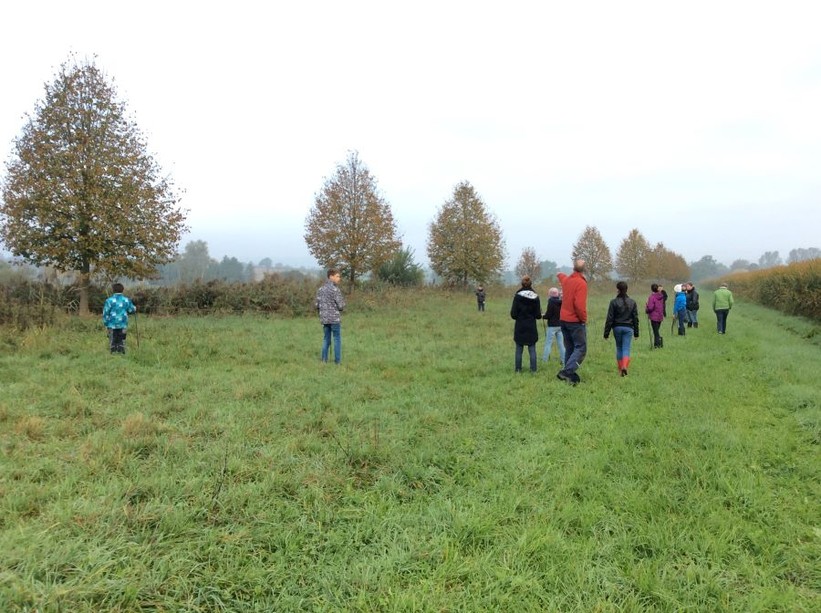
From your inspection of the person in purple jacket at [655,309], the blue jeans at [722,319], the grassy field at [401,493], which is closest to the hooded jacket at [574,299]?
the grassy field at [401,493]

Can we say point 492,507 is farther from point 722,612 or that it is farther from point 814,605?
point 814,605

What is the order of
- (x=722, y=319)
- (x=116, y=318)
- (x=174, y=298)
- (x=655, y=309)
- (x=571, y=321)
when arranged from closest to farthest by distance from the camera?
(x=571, y=321) → (x=116, y=318) → (x=655, y=309) → (x=722, y=319) → (x=174, y=298)

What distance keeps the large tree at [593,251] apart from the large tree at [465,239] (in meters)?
20.8

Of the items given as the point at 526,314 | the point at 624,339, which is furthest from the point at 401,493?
the point at 624,339

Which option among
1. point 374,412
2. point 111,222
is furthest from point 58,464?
point 111,222

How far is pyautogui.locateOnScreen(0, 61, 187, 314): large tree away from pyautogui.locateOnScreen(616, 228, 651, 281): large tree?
5318 cm

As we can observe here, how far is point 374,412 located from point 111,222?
41.8ft

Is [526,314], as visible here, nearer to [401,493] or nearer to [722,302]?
[401,493]

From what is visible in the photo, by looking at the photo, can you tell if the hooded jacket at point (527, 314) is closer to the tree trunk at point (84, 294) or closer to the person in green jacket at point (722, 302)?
the person in green jacket at point (722, 302)

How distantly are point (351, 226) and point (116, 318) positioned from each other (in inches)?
Answer: 581

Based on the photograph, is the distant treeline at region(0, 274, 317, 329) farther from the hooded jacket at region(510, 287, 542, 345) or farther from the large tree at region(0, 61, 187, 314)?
the hooded jacket at region(510, 287, 542, 345)

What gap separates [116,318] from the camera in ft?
28.6

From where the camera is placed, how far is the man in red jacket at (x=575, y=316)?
23.7 ft

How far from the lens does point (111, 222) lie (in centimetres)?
1352
